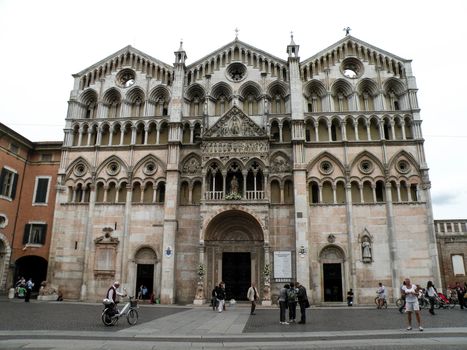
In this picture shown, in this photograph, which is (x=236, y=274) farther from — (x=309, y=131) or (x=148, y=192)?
(x=309, y=131)

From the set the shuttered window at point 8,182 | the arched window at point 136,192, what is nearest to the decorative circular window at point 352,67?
the arched window at point 136,192

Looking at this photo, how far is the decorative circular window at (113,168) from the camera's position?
114 feet

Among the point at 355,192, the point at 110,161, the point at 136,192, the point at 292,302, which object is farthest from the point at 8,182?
the point at 355,192

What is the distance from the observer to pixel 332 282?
30.5 m

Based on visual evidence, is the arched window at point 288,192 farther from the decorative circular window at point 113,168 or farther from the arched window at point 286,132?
the decorative circular window at point 113,168

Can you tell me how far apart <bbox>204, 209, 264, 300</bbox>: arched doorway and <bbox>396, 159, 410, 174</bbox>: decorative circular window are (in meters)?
13.4

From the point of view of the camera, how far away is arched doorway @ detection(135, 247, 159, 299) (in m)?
32.0

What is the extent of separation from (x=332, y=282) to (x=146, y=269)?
630 inches

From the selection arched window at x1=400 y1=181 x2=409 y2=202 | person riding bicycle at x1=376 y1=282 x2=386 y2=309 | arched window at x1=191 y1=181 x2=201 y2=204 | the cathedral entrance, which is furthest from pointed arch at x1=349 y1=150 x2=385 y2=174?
arched window at x1=191 y1=181 x2=201 y2=204

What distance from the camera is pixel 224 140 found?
3275cm

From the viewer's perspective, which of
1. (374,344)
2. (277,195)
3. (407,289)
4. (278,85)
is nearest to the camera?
(374,344)

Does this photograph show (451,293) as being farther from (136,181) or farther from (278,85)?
(136,181)

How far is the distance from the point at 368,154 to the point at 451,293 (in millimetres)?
13288

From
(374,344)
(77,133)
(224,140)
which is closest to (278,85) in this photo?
(224,140)
